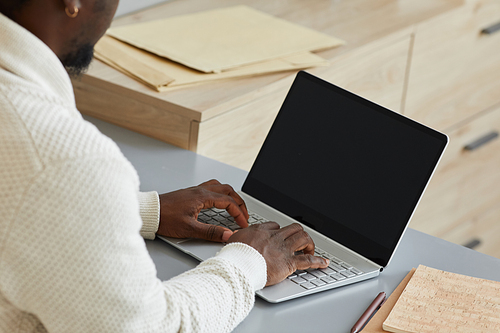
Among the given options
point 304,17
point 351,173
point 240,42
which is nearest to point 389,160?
point 351,173

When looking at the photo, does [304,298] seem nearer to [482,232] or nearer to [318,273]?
[318,273]

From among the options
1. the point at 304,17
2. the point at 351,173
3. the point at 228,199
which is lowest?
the point at 228,199

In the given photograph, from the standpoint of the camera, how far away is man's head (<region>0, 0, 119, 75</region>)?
63 cm

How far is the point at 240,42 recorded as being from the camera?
1.48 m

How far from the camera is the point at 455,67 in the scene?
1913 mm

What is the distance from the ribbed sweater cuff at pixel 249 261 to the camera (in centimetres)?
78

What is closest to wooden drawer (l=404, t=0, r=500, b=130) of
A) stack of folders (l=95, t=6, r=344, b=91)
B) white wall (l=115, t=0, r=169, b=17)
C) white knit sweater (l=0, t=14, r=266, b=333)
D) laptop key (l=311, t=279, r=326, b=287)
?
stack of folders (l=95, t=6, r=344, b=91)

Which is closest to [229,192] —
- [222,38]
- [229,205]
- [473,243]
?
[229,205]

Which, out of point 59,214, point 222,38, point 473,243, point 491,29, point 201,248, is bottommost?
point 473,243

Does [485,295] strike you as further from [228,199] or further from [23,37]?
[23,37]

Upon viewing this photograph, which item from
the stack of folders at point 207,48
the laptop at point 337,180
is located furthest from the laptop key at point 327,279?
the stack of folders at point 207,48

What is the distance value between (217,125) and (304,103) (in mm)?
263

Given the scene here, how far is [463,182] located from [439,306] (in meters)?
1.38

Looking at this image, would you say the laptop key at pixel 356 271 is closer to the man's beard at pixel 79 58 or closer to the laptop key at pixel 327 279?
the laptop key at pixel 327 279
